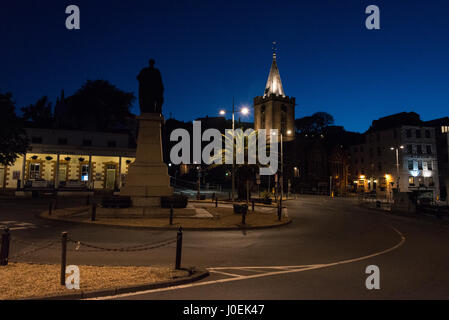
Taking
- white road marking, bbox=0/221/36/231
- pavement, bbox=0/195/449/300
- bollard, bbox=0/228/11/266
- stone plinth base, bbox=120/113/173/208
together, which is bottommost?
pavement, bbox=0/195/449/300

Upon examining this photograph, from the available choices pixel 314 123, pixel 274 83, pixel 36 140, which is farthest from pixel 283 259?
pixel 314 123

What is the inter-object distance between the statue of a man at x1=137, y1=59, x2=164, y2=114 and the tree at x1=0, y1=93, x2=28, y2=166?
20843mm

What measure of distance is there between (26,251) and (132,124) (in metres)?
70.5

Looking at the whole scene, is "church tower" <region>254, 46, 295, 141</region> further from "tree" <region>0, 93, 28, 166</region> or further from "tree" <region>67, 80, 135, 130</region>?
"tree" <region>0, 93, 28, 166</region>

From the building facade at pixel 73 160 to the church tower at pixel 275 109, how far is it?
144ft

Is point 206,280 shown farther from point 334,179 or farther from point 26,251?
point 334,179

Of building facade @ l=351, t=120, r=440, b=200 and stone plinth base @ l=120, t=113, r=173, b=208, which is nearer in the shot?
stone plinth base @ l=120, t=113, r=173, b=208

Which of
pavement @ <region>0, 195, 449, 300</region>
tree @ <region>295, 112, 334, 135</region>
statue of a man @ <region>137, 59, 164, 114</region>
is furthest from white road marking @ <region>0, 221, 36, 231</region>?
tree @ <region>295, 112, 334, 135</region>

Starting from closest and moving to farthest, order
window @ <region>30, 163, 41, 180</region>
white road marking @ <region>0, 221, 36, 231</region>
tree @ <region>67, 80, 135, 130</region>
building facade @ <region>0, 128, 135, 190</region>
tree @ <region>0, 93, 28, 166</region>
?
white road marking @ <region>0, 221, 36, 231</region>
tree @ <region>0, 93, 28, 166</region>
building facade @ <region>0, 128, 135, 190</region>
window @ <region>30, 163, 41, 180</region>
tree @ <region>67, 80, 135, 130</region>

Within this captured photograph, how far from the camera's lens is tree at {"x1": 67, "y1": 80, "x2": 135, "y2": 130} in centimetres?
6300

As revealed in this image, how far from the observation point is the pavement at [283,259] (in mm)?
6059

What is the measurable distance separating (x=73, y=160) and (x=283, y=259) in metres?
41.6

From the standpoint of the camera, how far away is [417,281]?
688 cm
